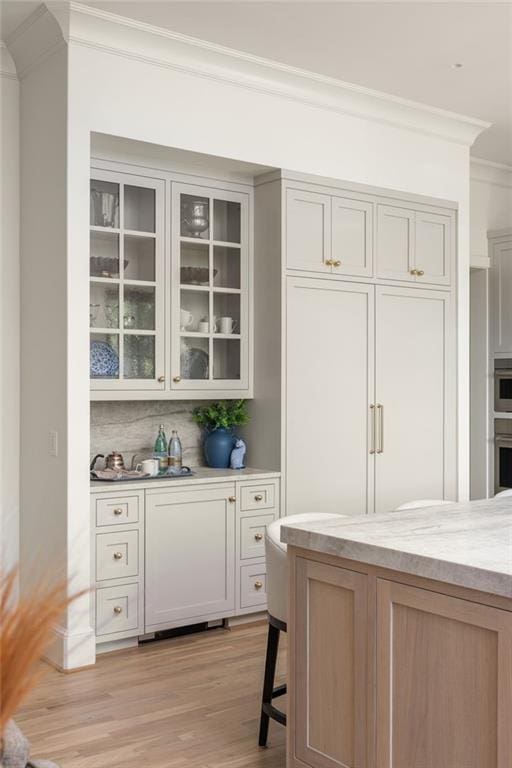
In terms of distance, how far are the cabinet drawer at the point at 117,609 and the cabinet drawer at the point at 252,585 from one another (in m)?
0.65

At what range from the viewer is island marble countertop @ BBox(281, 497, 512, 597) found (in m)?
1.90

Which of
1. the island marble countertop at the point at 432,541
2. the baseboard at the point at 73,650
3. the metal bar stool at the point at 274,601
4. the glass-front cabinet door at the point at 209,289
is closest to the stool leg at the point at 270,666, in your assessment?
the metal bar stool at the point at 274,601

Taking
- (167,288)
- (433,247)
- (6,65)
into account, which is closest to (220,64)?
(6,65)

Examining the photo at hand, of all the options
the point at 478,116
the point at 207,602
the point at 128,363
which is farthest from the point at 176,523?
the point at 478,116

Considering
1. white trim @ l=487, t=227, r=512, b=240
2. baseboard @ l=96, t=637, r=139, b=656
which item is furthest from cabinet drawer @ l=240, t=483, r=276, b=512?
white trim @ l=487, t=227, r=512, b=240

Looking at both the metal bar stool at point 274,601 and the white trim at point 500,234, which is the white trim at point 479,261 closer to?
the white trim at point 500,234

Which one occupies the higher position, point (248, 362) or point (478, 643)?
point (248, 362)

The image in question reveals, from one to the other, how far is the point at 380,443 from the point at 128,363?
164 centimetres

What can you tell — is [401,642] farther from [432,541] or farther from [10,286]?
[10,286]

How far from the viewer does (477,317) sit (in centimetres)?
630

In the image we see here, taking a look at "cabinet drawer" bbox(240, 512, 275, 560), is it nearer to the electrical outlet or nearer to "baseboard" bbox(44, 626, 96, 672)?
"baseboard" bbox(44, 626, 96, 672)

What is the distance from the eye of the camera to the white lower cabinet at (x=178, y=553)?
3.82 m

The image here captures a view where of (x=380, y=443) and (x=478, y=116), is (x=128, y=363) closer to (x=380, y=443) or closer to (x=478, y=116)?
(x=380, y=443)

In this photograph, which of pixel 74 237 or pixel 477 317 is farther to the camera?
pixel 477 317
